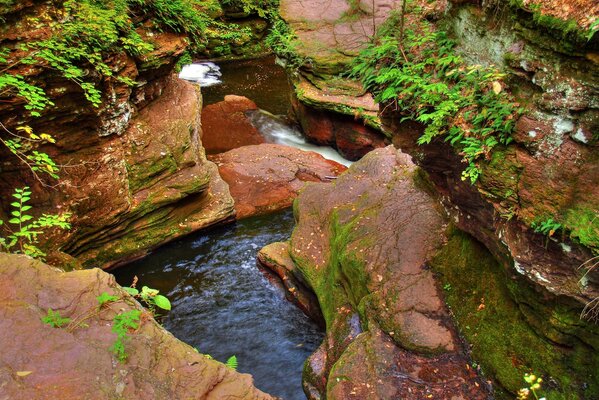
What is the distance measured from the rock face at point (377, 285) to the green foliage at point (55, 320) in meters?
2.62

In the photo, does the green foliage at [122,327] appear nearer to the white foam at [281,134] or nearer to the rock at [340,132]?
the rock at [340,132]

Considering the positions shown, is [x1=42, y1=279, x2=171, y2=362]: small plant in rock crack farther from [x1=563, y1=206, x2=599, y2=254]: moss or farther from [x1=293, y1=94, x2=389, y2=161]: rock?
[x1=293, y1=94, x2=389, y2=161]: rock

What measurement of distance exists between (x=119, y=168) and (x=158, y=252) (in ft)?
5.82

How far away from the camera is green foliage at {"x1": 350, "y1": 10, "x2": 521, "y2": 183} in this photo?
418 centimetres

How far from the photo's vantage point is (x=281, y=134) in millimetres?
13438

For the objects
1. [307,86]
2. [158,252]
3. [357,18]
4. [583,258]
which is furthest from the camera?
[357,18]

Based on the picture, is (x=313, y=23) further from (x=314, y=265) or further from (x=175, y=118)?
(x=314, y=265)

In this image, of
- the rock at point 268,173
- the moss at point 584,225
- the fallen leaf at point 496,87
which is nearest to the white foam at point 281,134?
the rock at point 268,173

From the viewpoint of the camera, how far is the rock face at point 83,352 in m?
3.05

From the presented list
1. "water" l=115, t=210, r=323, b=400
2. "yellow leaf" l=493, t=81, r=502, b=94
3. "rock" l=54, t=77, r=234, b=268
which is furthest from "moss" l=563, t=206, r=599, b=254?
"rock" l=54, t=77, r=234, b=268

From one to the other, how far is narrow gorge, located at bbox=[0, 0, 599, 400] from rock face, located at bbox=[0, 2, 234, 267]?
35 millimetres

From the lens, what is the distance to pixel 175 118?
9133 millimetres

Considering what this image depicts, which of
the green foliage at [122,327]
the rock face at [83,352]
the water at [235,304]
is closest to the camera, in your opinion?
the rock face at [83,352]

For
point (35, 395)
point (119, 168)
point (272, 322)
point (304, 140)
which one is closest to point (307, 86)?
point (304, 140)
